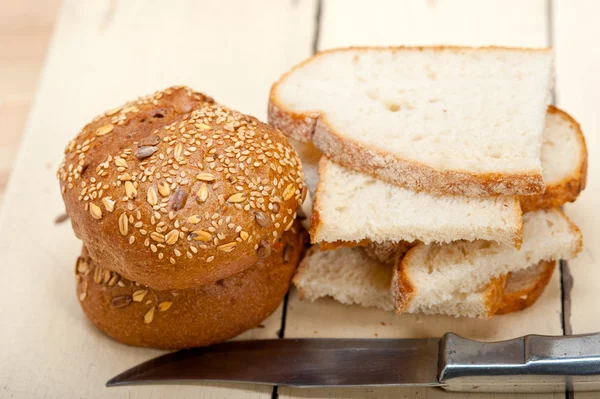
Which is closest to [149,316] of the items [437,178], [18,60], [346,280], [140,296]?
Result: [140,296]

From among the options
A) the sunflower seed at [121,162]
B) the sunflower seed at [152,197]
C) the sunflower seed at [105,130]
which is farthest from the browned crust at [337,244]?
the sunflower seed at [105,130]

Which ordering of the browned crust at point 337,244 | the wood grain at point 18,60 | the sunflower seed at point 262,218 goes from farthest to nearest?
the wood grain at point 18,60 → the browned crust at point 337,244 → the sunflower seed at point 262,218

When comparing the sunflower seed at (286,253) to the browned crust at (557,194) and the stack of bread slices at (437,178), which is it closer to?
the stack of bread slices at (437,178)

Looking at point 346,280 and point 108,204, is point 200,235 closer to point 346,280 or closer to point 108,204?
point 108,204

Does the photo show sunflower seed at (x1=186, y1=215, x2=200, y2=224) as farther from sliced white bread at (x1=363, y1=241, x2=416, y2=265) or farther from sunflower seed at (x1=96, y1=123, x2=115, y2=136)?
sliced white bread at (x1=363, y1=241, x2=416, y2=265)

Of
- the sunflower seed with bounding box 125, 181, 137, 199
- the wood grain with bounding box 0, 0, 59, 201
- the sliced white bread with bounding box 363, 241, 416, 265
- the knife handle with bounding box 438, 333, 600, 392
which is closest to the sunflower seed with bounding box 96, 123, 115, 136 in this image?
the sunflower seed with bounding box 125, 181, 137, 199
